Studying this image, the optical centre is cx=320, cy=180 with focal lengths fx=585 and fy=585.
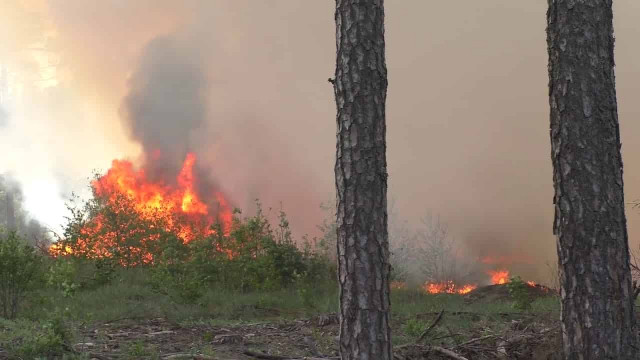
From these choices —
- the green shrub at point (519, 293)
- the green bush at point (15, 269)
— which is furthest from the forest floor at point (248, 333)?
the green shrub at point (519, 293)

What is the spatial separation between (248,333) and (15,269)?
4.96 m

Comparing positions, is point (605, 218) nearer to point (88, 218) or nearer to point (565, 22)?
point (565, 22)

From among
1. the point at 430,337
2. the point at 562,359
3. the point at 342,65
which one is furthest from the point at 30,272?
the point at 562,359

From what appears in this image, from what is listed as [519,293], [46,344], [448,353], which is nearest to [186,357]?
[46,344]

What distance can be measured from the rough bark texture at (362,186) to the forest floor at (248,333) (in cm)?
118

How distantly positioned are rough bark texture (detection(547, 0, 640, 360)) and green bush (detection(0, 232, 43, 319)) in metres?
9.07

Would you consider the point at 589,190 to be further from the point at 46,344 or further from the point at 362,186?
the point at 46,344

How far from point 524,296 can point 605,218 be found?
20.1 feet

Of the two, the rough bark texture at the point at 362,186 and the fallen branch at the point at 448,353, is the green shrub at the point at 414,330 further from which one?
the rough bark texture at the point at 362,186

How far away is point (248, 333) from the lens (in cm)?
838

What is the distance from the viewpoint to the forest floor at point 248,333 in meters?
6.50

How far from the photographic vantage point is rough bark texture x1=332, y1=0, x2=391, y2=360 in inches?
206

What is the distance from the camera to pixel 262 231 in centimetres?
1836

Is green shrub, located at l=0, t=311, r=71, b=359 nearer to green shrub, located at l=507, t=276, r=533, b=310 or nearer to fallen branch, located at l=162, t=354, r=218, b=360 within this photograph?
fallen branch, located at l=162, t=354, r=218, b=360
